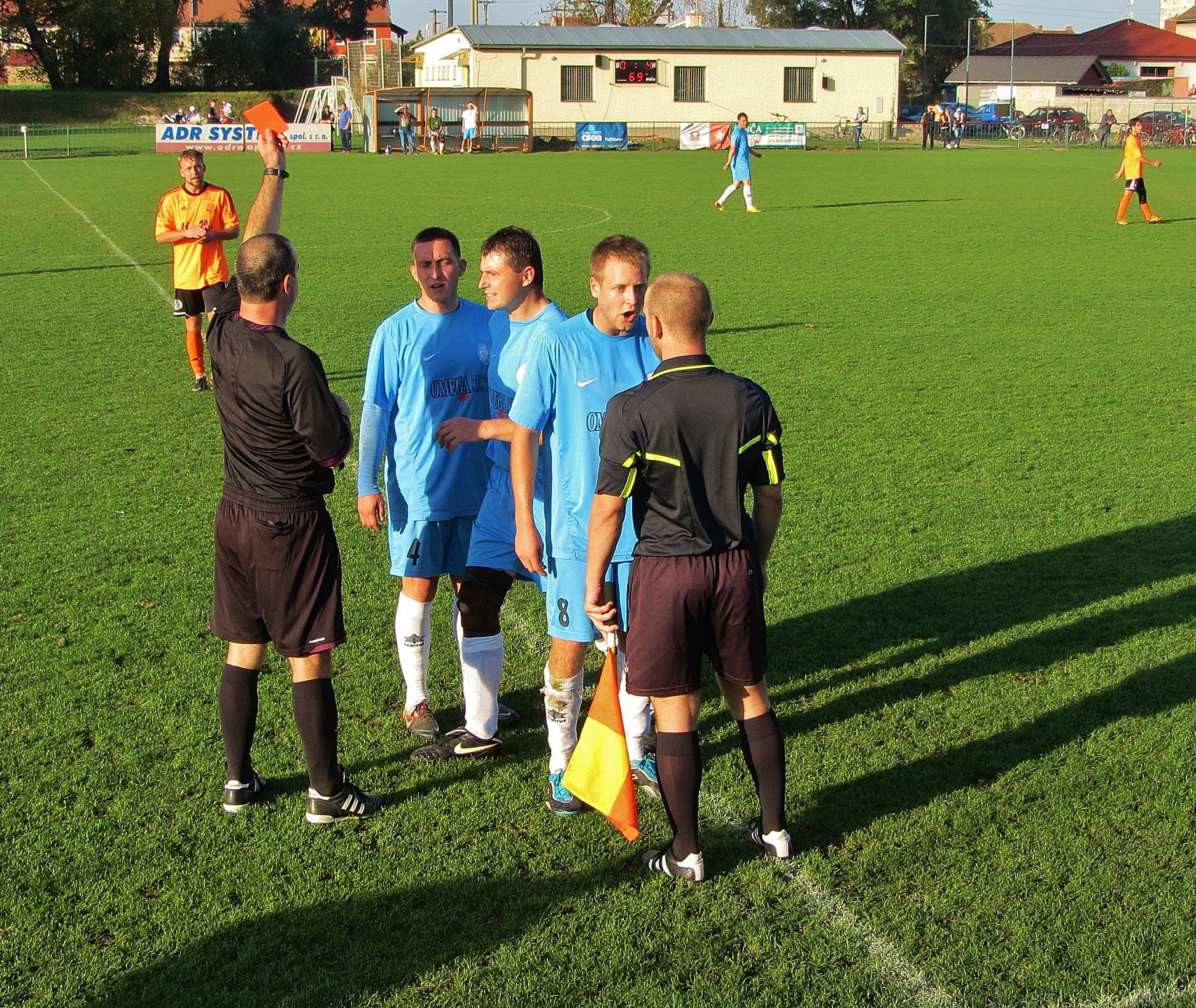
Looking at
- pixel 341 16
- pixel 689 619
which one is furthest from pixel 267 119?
pixel 341 16

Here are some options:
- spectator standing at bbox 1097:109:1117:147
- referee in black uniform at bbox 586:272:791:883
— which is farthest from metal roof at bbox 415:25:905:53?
referee in black uniform at bbox 586:272:791:883

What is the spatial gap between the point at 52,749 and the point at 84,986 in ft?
5.03

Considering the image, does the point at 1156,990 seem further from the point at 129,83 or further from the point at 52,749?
the point at 129,83

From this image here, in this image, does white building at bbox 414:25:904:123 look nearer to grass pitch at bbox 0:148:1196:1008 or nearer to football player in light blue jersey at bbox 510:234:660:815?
grass pitch at bbox 0:148:1196:1008

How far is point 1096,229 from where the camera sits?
850 inches

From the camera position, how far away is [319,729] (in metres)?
4.07

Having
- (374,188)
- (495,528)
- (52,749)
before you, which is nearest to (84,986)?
(52,749)

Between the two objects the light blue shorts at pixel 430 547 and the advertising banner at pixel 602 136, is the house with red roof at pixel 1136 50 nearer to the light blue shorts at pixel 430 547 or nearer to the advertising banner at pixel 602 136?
the advertising banner at pixel 602 136

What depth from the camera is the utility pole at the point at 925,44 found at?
8250cm

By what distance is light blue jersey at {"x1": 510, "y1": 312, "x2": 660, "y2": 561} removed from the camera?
13.1ft

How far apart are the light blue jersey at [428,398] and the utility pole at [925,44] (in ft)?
286

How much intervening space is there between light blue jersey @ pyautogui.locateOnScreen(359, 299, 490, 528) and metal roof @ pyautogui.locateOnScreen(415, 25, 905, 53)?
56.0m

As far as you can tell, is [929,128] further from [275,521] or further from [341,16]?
[275,521]

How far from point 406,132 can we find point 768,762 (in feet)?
152
